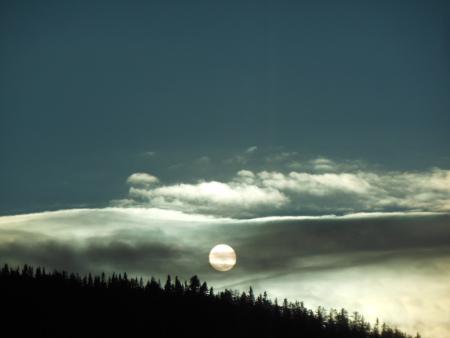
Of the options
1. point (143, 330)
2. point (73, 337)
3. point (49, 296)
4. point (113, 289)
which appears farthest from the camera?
point (113, 289)

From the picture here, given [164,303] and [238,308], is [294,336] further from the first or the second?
[164,303]

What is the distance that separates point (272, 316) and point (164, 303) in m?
35.9

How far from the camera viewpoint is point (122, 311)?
16700 cm

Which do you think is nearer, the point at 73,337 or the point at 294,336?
the point at 73,337

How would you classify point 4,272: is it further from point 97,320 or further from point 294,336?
point 294,336

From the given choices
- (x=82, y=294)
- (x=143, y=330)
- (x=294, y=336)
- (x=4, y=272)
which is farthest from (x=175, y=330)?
(x=4, y=272)

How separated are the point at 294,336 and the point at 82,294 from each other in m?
62.8

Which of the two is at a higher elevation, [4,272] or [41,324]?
[4,272]

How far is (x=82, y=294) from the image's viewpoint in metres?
176

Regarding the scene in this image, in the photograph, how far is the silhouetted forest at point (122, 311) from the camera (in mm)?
149875

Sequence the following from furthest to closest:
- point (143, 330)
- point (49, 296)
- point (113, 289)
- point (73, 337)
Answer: point (113, 289) → point (49, 296) → point (143, 330) → point (73, 337)

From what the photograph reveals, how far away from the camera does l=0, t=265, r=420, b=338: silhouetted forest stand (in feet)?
492

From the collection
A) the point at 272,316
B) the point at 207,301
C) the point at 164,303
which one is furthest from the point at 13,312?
the point at 272,316

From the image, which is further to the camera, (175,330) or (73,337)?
(175,330)
